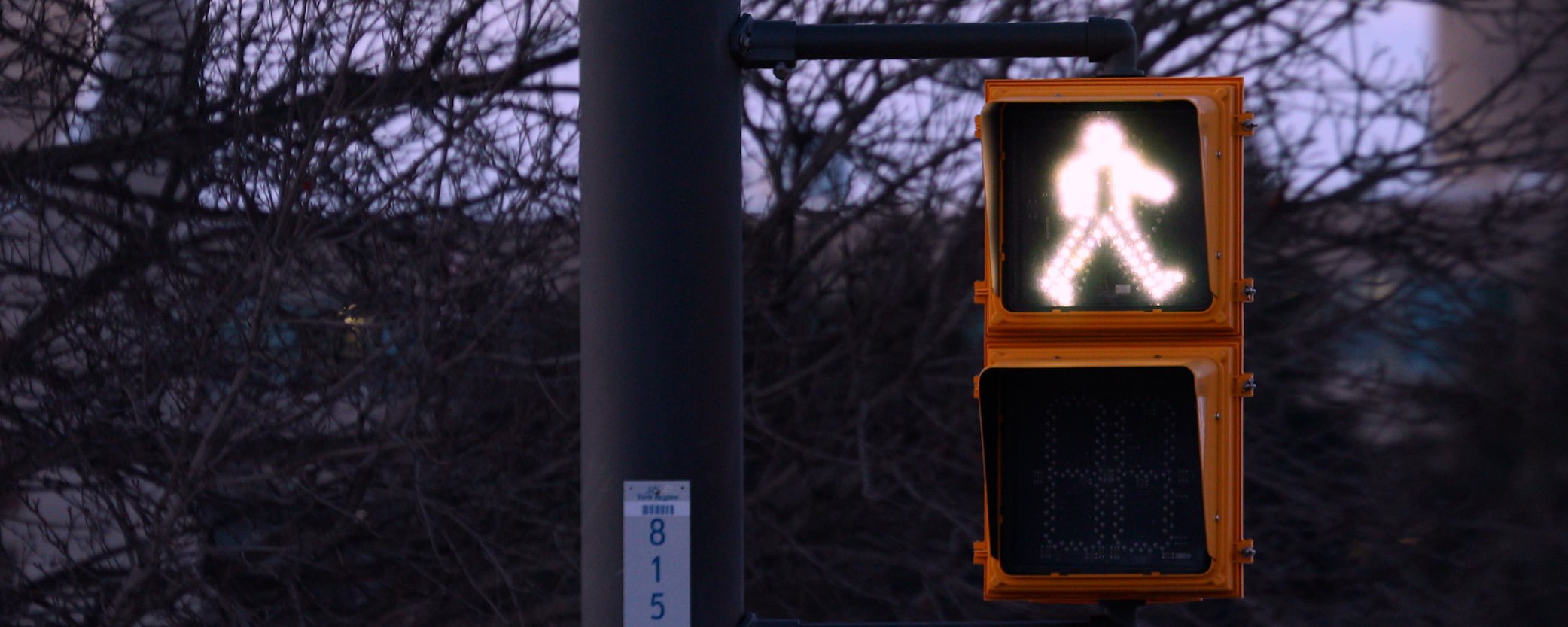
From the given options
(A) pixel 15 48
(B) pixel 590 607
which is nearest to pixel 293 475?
(A) pixel 15 48

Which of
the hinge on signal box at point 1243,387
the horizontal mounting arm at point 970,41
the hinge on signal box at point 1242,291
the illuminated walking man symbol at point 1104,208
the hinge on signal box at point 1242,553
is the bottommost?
the hinge on signal box at point 1242,553

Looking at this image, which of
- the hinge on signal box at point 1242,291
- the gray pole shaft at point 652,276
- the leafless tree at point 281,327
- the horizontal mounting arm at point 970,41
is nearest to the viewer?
the gray pole shaft at point 652,276

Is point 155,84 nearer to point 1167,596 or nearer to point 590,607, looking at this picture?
point 590,607

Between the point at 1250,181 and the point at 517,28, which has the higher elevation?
the point at 517,28

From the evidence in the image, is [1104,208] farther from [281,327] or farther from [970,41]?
[281,327]

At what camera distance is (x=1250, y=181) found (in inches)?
270

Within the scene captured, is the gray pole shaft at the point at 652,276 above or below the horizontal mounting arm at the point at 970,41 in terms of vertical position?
below

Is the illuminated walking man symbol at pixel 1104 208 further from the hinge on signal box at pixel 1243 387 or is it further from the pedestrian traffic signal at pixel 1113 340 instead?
the hinge on signal box at pixel 1243 387

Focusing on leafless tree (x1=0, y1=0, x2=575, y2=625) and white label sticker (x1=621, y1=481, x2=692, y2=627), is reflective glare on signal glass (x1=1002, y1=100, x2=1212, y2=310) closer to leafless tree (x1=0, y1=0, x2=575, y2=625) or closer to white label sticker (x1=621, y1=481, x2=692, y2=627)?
white label sticker (x1=621, y1=481, x2=692, y2=627)

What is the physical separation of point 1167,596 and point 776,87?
4669 mm

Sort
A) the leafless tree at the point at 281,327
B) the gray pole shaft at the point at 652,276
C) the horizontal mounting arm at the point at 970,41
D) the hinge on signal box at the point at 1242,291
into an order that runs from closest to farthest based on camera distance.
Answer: the gray pole shaft at the point at 652,276 → the hinge on signal box at the point at 1242,291 → the horizontal mounting arm at the point at 970,41 → the leafless tree at the point at 281,327

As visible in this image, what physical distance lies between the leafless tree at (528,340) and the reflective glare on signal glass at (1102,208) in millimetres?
3874

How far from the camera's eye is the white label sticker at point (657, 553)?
2266 mm

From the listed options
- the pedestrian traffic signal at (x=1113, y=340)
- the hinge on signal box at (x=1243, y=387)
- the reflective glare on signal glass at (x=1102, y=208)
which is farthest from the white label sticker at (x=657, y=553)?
the hinge on signal box at (x=1243, y=387)
